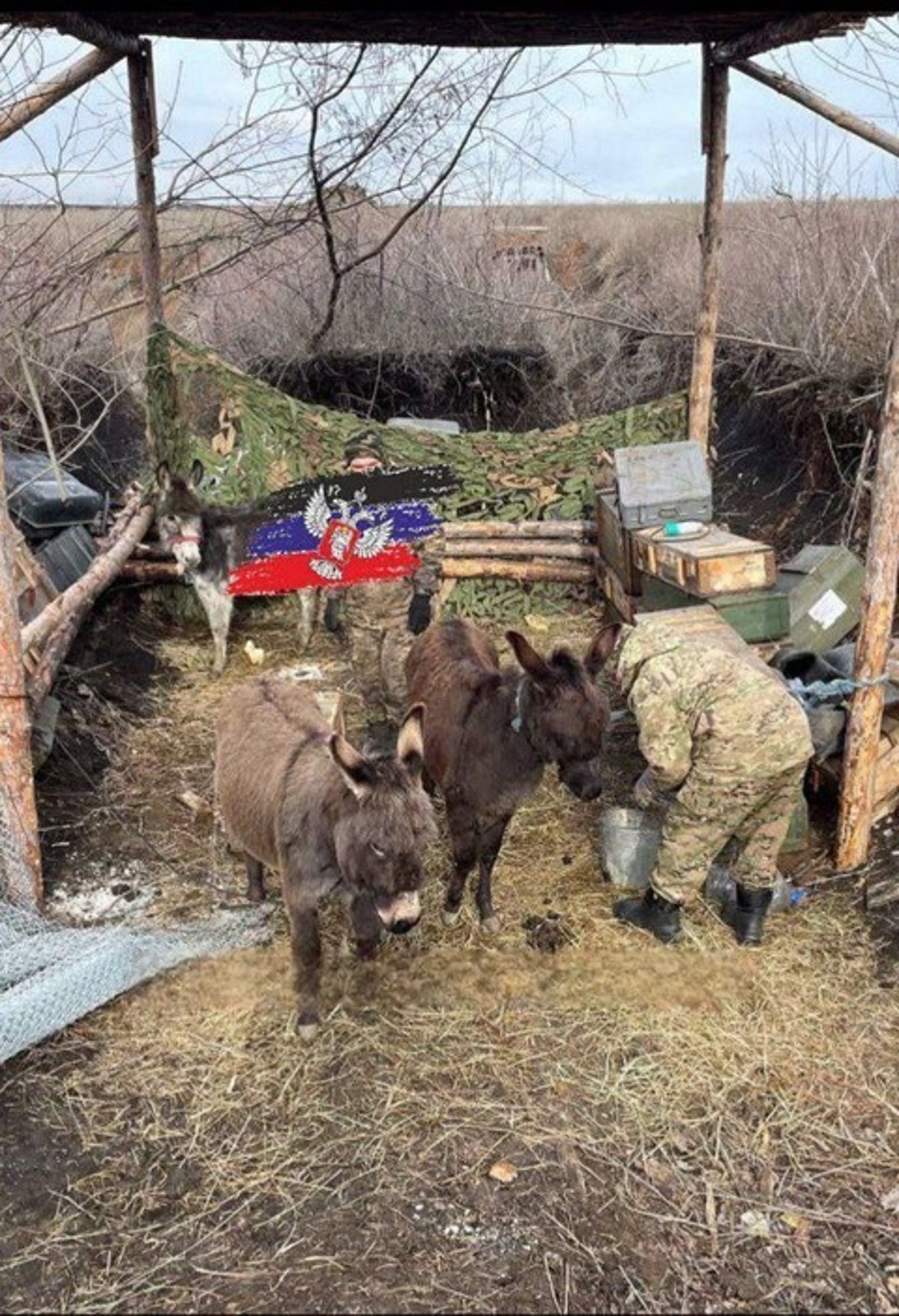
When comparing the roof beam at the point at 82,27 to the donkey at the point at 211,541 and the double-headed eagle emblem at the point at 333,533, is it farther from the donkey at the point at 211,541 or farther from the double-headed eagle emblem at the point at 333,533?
the double-headed eagle emblem at the point at 333,533

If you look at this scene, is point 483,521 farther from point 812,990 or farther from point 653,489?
point 812,990

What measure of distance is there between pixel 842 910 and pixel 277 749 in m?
3.13

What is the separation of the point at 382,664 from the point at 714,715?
129 inches

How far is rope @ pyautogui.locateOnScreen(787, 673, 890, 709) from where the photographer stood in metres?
5.62

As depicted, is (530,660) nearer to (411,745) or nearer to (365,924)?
(411,745)

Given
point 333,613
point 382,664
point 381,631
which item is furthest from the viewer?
point 333,613

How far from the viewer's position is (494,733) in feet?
17.5

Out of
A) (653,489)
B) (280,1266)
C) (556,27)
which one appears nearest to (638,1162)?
(280,1266)

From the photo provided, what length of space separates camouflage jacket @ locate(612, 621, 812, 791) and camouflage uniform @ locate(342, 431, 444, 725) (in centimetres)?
222

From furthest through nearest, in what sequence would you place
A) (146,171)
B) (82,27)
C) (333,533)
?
(333,533), (146,171), (82,27)

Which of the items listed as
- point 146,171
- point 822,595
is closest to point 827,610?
point 822,595

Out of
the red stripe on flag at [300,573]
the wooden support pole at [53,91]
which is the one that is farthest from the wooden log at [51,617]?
the wooden support pole at [53,91]

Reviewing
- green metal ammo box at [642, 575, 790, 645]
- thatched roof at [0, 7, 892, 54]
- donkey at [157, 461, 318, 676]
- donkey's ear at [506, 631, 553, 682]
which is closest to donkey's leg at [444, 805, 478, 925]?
donkey's ear at [506, 631, 553, 682]

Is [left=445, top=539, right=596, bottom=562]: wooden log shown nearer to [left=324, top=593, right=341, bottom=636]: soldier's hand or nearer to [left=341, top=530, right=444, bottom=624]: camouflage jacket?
[left=341, top=530, right=444, bottom=624]: camouflage jacket
